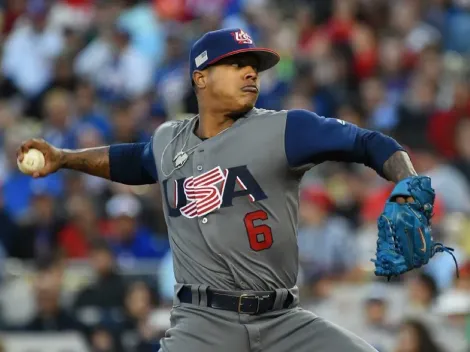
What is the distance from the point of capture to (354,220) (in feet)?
36.1

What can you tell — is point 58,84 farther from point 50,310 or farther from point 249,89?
point 249,89

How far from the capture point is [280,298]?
17.7 feet

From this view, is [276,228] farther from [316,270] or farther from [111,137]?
[111,137]

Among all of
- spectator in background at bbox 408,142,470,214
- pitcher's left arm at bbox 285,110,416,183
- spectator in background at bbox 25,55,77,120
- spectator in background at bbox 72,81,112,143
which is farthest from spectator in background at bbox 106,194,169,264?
pitcher's left arm at bbox 285,110,416,183

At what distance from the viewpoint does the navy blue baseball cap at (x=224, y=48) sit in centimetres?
552

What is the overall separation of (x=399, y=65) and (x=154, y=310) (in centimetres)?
439

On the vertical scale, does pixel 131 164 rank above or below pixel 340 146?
below

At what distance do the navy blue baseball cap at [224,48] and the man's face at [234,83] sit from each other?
0.05 metres

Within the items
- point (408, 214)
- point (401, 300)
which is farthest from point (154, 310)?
point (408, 214)

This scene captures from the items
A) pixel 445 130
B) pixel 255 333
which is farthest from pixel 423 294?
pixel 255 333

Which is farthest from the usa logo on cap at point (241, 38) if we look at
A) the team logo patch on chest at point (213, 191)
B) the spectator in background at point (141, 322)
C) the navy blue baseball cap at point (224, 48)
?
the spectator in background at point (141, 322)

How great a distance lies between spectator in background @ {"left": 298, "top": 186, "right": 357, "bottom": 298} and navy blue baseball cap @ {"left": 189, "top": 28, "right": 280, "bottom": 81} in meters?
4.66

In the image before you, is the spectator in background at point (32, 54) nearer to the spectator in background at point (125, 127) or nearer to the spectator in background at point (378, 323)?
the spectator in background at point (125, 127)

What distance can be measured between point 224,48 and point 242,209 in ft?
2.46
